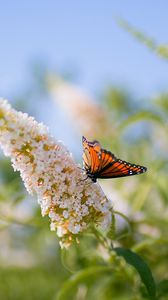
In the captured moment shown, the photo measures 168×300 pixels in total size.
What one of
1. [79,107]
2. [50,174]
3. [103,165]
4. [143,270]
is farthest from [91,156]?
[79,107]

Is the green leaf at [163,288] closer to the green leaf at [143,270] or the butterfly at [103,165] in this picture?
the green leaf at [143,270]

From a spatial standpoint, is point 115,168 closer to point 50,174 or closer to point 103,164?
point 103,164

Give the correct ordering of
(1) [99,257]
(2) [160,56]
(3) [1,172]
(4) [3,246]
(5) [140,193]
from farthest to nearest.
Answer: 1. (3) [1,172]
2. (4) [3,246]
3. (5) [140,193]
4. (1) [99,257]
5. (2) [160,56]

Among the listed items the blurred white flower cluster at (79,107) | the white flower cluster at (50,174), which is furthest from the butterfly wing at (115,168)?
the blurred white flower cluster at (79,107)

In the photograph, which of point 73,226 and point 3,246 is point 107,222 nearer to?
point 73,226

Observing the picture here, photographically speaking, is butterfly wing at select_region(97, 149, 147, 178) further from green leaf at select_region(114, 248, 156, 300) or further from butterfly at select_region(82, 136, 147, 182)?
green leaf at select_region(114, 248, 156, 300)

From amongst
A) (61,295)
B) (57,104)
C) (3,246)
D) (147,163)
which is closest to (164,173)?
(147,163)
